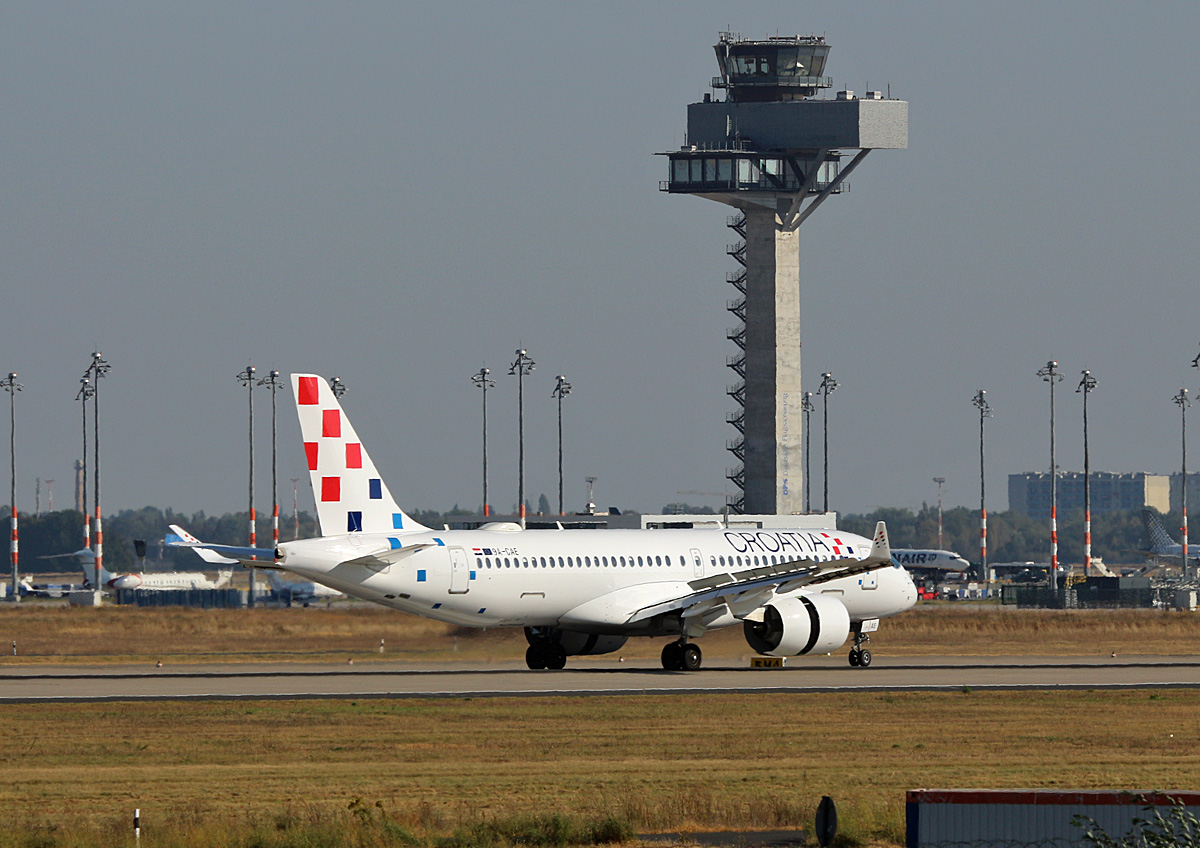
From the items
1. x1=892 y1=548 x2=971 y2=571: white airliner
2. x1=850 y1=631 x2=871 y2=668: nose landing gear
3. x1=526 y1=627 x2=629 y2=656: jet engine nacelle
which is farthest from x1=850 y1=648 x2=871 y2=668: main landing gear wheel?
x1=892 y1=548 x2=971 y2=571: white airliner

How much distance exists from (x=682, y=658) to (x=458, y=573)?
648 centimetres

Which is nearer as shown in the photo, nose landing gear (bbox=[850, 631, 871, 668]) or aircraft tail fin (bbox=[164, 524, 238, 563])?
aircraft tail fin (bbox=[164, 524, 238, 563])

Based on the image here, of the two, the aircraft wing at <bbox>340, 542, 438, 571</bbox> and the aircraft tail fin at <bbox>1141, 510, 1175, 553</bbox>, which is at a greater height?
the aircraft wing at <bbox>340, 542, 438, 571</bbox>

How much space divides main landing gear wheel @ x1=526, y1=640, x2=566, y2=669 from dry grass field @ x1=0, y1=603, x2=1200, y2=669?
90.9 inches

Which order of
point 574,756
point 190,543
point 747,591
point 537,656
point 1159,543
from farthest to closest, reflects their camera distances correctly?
point 1159,543 < point 537,656 < point 747,591 < point 190,543 < point 574,756

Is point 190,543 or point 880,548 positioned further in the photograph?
point 880,548

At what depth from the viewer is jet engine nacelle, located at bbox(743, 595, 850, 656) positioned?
48344 millimetres

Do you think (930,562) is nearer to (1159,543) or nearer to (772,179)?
(1159,543)

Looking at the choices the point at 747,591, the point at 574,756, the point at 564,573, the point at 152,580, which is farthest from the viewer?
the point at 152,580

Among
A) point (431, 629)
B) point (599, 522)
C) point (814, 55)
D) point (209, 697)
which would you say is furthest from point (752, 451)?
point (209, 697)

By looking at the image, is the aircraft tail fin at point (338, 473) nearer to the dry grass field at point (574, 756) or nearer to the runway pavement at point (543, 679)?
the runway pavement at point (543, 679)

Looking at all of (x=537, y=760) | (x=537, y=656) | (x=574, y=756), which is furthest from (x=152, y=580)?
(x=537, y=760)

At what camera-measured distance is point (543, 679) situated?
45.0 meters

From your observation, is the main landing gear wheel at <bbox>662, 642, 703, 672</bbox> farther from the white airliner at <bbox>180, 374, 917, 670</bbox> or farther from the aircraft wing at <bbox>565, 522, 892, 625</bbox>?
the aircraft wing at <bbox>565, 522, 892, 625</bbox>
